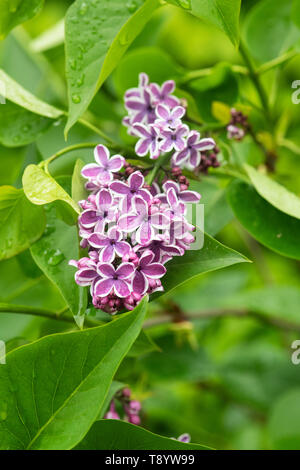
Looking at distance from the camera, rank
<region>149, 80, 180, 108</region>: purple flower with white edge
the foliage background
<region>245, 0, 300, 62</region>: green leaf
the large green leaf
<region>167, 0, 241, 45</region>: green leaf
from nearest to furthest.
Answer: the large green leaf → <region>167, 0, 241, 45</region>: green leaf → <region>149, 80, 180, 108</region>: purple flower with white edge → the foliage background → <region>245, 0, 300, 62</region>: green leaf

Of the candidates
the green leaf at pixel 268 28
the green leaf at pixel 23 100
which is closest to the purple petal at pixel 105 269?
the green leaf at pixel 23 100

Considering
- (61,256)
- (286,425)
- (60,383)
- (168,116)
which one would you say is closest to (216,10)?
(168,116)

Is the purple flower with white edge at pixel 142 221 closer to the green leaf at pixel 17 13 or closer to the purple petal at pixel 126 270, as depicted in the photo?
the purple petal at pixel 126 270

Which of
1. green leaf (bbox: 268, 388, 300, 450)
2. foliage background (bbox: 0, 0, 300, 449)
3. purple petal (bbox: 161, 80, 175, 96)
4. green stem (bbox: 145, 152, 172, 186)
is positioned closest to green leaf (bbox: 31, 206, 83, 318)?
foliage background (bbox: 0, 0, 300, 449)

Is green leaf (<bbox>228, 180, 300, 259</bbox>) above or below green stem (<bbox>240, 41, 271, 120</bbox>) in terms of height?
below

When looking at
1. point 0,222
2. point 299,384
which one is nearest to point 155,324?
point 299,384

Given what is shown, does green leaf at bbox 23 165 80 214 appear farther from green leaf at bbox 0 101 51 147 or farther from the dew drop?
green leaf at bbox 0 101 51 147

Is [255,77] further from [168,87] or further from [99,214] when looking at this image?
[99,214]

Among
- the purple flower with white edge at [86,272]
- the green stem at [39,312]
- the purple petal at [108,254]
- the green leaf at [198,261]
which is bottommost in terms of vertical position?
the green stem at [39,312]
